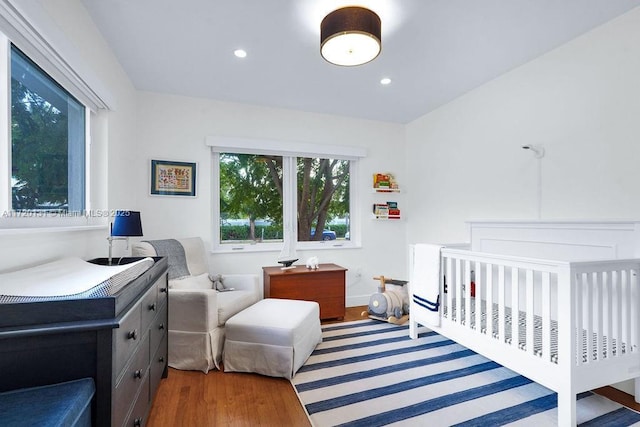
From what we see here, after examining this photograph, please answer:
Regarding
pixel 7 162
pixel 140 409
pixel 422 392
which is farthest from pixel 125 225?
pixel 422 392

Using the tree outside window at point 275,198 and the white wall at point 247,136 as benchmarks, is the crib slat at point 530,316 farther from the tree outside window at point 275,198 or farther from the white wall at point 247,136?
the tree outside window at point 275,198

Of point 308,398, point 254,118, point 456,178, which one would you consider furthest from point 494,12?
point 308,398

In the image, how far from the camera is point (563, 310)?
1542 mm

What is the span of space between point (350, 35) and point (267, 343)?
1996 mm

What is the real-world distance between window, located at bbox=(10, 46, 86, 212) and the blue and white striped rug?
5.78 ft

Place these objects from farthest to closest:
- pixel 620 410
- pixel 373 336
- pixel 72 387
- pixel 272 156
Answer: pixel 272 156
pixel 373 336
pixel 620 410
pixel 72 387

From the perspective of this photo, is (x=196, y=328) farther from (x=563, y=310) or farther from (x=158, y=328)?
(x=563, y=310)

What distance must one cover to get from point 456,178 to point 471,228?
0.60 m

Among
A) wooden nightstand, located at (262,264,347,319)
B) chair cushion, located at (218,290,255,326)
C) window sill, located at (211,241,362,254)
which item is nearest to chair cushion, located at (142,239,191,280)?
chair cushion, located at (218,290,255,326)

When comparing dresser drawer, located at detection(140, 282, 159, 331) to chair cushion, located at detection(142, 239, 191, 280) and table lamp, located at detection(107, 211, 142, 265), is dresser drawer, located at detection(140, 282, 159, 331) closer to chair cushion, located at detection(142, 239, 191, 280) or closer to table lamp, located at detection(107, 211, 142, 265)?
table lamp, located at detection(107, 211, 142, 265)

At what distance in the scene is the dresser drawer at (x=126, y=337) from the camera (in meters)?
0.96

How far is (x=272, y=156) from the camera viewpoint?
3564mm

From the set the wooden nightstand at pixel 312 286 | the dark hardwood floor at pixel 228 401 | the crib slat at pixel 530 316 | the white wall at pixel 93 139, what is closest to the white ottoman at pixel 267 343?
the dark hardwood floor at pixel 228 401

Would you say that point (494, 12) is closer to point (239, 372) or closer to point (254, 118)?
Answer: point (254, 118)
